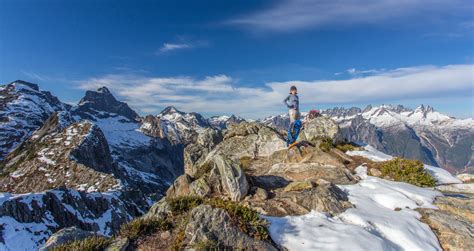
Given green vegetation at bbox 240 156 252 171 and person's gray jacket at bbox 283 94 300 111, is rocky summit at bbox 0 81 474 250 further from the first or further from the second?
person's gray jacket at bbox 283 94 300 111

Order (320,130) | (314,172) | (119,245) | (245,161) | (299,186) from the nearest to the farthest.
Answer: (119,245) → (299,186) → (314,172) → (245,161) → (320,130)

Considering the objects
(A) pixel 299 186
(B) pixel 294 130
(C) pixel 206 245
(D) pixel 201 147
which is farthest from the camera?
(D) pixel 201 147

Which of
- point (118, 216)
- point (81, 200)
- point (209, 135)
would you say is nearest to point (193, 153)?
point (209, 135)

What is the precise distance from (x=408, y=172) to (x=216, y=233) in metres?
16.7

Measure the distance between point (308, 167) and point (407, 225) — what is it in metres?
8.44

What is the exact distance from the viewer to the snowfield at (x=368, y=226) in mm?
11188

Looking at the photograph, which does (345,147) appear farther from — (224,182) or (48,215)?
(48,215)

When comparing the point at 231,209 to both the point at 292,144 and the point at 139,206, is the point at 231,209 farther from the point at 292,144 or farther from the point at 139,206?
the point at 139,206

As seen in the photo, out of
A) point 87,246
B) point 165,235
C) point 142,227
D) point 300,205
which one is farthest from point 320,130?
point 87,246

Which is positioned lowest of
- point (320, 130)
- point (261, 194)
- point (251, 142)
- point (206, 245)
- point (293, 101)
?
point (261, 194)

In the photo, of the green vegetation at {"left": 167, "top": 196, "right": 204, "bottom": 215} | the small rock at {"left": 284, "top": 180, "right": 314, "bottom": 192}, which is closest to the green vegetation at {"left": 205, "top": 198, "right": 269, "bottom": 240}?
the green vegetation at {"left": 167, "top": 196, "right": 204, "bottom": 215}

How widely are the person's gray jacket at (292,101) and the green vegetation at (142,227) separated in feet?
49.7

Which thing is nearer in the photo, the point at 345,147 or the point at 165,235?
the point at 165,235

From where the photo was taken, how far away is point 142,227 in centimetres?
1134
